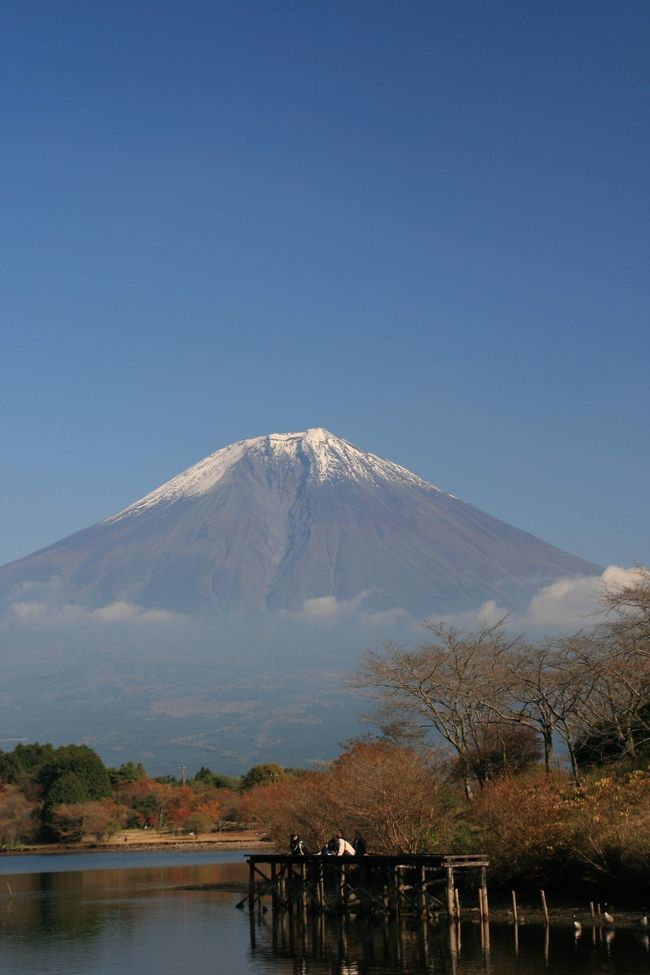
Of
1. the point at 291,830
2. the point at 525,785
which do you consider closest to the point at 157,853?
the point at 291,830

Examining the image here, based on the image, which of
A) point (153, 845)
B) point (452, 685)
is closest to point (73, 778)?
point (153, 845)

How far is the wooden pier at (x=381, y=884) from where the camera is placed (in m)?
33.4

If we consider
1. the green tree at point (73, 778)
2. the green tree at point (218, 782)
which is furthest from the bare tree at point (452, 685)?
the green tree at point (218, 782)

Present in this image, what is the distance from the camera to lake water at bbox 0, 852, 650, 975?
27938 millimetres

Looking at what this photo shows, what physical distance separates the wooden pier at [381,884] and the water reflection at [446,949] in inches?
29.2

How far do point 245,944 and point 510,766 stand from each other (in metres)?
16.2

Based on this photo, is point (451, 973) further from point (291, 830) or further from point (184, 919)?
point (291, 830)

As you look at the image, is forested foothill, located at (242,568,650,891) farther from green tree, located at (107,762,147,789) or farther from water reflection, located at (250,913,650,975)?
green tree, located at (107,762,147,789)

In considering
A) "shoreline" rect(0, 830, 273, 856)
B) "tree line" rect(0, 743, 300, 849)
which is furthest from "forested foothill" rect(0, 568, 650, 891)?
"tree line" rect(0, 743, 300, 849)

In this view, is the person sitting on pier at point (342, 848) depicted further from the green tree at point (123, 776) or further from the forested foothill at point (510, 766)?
the green tree at point (123, 776)

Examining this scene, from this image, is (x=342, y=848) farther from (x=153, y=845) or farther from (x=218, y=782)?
(x=218, y=782)

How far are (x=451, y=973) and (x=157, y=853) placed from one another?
60.6 meters

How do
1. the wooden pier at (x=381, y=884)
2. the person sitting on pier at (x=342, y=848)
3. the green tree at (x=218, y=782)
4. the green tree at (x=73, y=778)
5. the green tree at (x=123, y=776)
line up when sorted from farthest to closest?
the green tree at (x=218, y=782)
the green tree at (x=123, y=776)
the green tree at (x=73, y=778)
the person sitting on pier at (x=342, y=848)
the wooden pier at (x=381, y=884)

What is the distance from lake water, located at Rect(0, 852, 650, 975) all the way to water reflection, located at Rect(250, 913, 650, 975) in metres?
0.03
